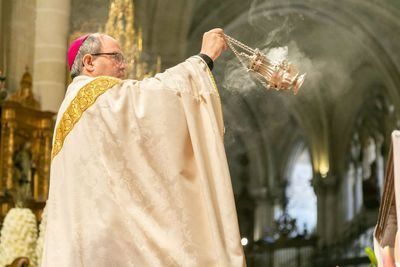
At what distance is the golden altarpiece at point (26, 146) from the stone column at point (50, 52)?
58 centimetres

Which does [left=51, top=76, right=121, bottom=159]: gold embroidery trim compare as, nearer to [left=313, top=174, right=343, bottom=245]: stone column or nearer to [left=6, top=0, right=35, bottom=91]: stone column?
[left=6, top=0, right=35, bottom=91]: stone column

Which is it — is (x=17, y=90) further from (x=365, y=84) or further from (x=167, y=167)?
(x=365, y=84)

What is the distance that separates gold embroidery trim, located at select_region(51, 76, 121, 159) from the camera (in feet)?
14.2

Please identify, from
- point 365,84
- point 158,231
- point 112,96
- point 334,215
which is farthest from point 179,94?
point 334,215

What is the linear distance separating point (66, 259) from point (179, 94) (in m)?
0.79

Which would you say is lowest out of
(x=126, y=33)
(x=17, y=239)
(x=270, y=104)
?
(x=270, y=104)

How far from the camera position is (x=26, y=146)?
33.5 feet

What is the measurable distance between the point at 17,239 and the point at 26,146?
2.76 m

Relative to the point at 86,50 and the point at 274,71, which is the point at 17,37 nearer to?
the point at 86,50

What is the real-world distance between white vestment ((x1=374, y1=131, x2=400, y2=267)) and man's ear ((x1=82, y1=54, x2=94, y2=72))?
1306 mm

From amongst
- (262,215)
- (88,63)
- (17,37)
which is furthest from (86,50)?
(262,215)

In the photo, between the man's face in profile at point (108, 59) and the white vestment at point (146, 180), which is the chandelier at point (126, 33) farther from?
the white vestment at point (146, 180)

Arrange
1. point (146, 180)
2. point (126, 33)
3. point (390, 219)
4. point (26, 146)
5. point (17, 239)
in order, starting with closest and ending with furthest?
1. point (146, 180)
2. point (390, 219)
3. point (17, 239)
4. point (26, 146)
5. point (126, 33)

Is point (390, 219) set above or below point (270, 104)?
above
